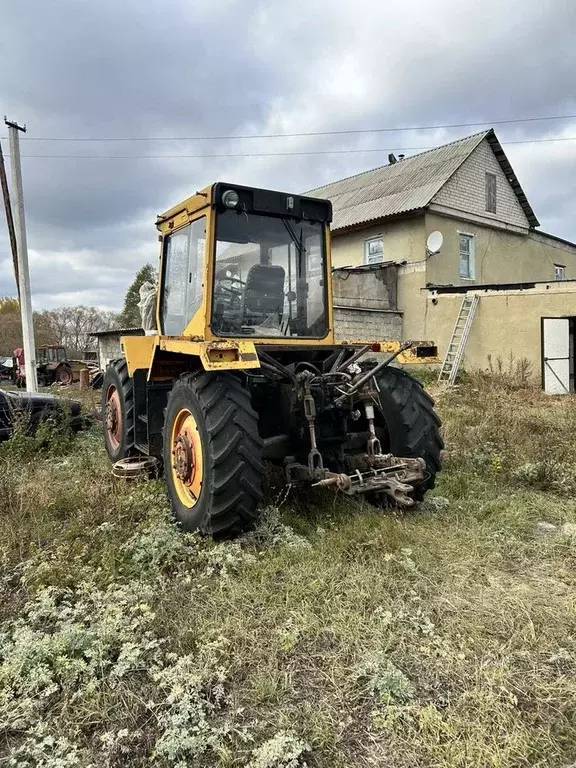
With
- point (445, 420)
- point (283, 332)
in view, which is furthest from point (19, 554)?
point (445, 420)

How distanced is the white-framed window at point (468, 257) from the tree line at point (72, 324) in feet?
83.8

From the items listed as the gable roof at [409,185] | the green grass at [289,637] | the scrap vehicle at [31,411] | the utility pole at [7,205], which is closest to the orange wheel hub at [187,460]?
the green grass at [289,637]

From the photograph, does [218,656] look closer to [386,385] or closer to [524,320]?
[386,385]

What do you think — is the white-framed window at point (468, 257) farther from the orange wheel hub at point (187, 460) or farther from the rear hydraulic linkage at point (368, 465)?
the orange wheel hub at point (187, 460)

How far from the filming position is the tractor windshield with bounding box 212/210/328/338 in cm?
408

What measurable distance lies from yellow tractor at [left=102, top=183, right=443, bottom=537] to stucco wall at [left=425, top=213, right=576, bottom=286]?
13220 mm

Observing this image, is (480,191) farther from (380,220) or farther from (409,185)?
(380,220)

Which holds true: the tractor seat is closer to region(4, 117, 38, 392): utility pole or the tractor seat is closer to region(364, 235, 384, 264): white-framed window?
region(4, 117, 38, 392): utility pole

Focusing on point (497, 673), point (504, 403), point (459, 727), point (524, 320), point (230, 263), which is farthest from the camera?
point (524, 320)

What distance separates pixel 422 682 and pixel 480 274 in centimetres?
1886

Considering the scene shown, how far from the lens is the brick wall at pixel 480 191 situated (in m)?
17.9

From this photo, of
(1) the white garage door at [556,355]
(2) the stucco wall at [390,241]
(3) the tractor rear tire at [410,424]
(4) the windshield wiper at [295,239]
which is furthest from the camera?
(2) the stucco wall at [390,241]

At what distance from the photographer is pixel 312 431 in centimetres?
378

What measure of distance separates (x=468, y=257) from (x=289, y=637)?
18.5 meters
